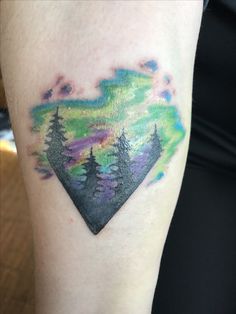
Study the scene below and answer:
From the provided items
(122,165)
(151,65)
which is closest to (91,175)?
(122,165)

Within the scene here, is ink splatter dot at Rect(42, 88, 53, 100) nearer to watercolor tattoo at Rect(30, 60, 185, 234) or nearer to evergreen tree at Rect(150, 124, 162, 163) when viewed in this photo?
watercolor tattoo at Rect(30, 60, 185, 234)

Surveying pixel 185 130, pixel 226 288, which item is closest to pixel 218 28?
pixel 185 130

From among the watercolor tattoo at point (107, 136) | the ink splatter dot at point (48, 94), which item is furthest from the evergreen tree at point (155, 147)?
the ink splatter dot at point (48, 94)

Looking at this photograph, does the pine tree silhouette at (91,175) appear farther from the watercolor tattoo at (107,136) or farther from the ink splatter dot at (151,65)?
the ink splatter dot at (151,65)

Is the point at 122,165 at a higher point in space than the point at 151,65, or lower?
lower

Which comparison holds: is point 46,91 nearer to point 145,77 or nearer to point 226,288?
point 145,77

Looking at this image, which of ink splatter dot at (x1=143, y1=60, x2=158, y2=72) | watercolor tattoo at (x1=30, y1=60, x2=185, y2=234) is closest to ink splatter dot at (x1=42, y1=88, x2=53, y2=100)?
watercolor tattoo at (x1=30, y1=60, x2=185, y2=234)

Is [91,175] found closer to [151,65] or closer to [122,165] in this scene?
[122,165]
